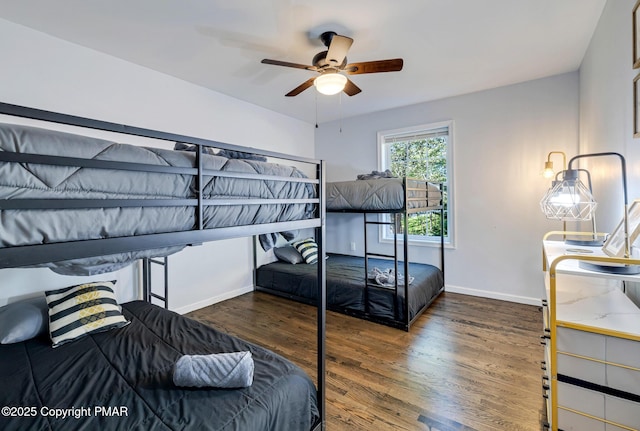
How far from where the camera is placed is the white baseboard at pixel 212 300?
10.6ft

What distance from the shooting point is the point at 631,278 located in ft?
3.46

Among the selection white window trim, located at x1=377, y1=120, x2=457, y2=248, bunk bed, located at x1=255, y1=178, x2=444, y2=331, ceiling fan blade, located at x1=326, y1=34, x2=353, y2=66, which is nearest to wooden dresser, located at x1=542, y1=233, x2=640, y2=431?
bunk bed, located at x1=255, y1=178, x2=444, y2=331

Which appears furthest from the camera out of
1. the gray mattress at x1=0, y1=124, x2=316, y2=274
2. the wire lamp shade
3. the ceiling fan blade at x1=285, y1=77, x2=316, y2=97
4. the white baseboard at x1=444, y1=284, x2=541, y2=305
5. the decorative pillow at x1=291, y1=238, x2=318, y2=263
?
the decorative pillow at x1=291, y1=238, x2=318, y2=263

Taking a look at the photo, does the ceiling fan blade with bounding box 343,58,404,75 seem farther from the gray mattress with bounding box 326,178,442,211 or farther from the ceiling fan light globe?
the gray mattress with bounding box 326,178,442,211

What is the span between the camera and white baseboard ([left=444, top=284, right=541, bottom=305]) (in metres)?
3.31

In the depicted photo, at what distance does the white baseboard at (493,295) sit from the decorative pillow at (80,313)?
11.8 ft

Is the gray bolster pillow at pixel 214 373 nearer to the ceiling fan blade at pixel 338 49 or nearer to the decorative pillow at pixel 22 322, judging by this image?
the decorative pillow at pixel 22 322

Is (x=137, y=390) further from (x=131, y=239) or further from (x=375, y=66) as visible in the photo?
(x=375, y=66)

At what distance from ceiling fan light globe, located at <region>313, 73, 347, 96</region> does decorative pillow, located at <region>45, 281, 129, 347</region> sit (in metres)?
2.28

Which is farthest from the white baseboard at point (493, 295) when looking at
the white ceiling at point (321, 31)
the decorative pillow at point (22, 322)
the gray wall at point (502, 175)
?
the decorative pillow at point (22, 322)

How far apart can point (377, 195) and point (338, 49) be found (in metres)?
1.43

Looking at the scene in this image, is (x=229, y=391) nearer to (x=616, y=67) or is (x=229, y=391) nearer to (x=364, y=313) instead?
(x=364, y=313)

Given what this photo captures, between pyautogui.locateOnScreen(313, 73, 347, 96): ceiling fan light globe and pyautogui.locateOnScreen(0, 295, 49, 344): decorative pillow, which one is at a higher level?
pyautogui.locateOnScreen(313, 73, 347, 96): ceiling fan light globe

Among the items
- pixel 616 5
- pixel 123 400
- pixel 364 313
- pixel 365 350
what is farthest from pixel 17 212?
pixel 616 5
